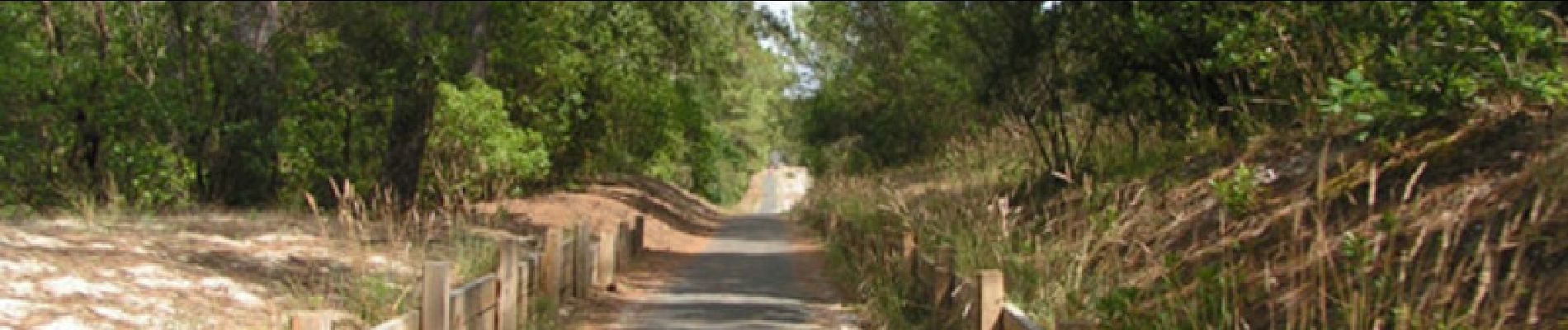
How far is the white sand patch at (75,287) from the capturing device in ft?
24.7

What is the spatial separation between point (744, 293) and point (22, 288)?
7575mm

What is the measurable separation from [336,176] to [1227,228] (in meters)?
11.3

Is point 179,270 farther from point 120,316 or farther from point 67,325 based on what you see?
point 67,325

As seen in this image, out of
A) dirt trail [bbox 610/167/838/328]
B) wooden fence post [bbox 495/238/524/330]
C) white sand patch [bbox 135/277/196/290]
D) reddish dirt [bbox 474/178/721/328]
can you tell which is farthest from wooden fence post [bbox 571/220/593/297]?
white sand patch [bbox 135/277/196/290]

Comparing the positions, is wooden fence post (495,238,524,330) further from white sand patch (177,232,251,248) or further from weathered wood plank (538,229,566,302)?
white sand patch (177,232,251,248)

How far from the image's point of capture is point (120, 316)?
7.15 metres

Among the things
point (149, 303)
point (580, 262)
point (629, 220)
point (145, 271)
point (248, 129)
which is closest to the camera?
point (149, 303)

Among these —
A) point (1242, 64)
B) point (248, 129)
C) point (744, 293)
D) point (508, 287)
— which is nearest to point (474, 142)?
point (248, 129)

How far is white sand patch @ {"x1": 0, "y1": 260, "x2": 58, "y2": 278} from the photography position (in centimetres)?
777

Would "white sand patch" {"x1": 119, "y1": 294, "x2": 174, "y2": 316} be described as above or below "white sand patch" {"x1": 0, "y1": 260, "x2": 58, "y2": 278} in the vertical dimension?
below

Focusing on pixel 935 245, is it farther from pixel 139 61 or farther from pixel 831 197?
pixel 831 197

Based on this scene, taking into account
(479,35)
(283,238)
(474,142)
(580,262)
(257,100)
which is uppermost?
(479,35)

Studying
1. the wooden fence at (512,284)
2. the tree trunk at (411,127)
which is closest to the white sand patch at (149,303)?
the wooden fence at (512,284)

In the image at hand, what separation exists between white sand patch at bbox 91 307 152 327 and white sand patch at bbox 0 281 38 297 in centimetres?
32
